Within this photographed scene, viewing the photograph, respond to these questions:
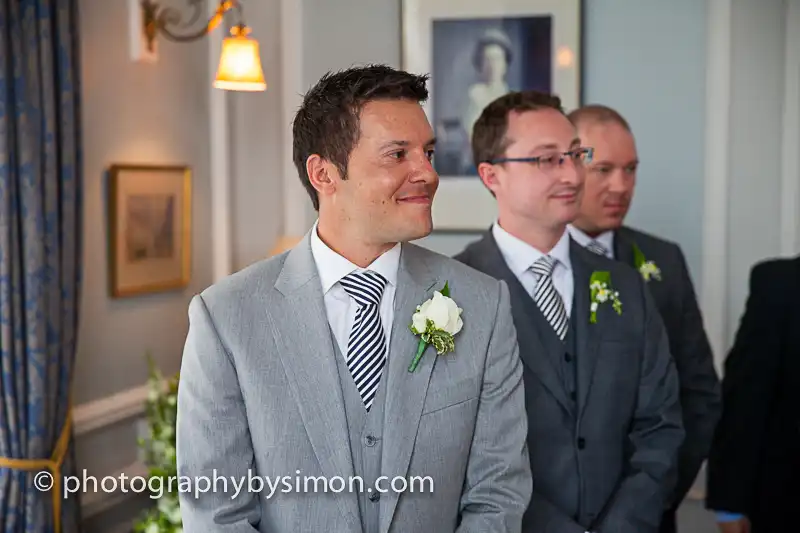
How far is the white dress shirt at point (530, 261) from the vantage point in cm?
260

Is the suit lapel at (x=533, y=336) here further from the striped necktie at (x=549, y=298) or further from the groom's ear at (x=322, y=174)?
the groom's ear at (x=322, y=174)

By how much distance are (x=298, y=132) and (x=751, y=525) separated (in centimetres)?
183

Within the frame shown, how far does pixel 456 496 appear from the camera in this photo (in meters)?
2.06

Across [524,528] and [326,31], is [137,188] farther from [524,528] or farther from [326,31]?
[524,528]

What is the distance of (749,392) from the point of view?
289 centimetres

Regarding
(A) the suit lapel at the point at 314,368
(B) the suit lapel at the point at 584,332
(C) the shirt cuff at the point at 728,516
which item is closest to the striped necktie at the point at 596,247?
(B) the suit lapel at the point at 584,332

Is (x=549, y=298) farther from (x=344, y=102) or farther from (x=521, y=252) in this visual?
(x=344, y=102)

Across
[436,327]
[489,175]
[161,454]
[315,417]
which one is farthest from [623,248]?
[161,454]

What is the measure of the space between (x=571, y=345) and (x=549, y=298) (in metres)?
0.14

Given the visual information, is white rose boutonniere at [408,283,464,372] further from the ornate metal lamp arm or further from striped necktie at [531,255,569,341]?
the ornate metal lamp arm

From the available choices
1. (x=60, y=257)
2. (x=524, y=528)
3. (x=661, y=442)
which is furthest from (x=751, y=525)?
(x=60, y=257)

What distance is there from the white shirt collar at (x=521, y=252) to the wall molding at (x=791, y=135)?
76.0 inches

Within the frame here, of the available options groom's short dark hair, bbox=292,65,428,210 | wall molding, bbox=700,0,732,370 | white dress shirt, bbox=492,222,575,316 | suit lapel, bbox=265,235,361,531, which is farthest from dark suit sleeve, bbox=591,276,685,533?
wall molding, bbox=700,0,732,370

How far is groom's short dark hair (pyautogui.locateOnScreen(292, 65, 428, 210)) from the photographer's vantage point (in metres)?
2.03
